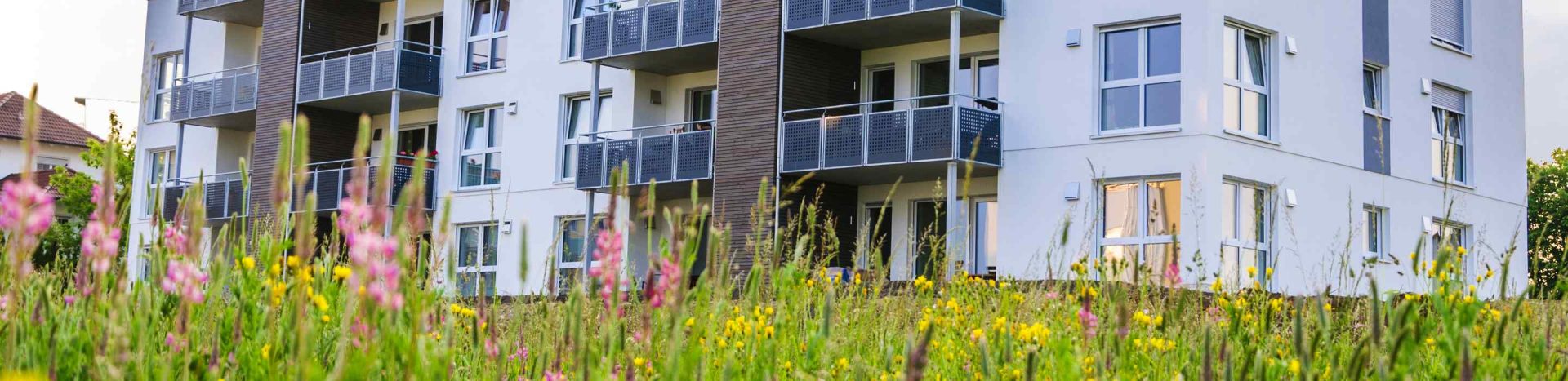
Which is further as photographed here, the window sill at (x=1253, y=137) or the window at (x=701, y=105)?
the window at (x=701, y=105)

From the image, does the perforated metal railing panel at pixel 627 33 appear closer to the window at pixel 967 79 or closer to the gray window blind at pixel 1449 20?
the window at pixel 967 79

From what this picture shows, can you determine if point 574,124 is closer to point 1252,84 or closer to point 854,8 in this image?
point 854,8

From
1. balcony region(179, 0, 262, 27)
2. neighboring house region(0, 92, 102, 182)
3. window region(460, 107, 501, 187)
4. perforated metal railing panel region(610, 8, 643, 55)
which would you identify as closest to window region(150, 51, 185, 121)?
balcony region(179, 0, 262, 27)

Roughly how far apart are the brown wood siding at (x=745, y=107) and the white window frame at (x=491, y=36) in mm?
5479

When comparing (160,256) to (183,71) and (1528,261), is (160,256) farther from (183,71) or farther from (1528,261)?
(183,71)

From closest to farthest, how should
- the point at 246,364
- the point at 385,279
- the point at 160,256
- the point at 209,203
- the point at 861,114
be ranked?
the point at 385,279 → the point at 160,256 → the point at 246,364 → the point at 861,114 → the point at 209,203

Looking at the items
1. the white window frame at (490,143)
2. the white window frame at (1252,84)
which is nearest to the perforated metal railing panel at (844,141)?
the white window frame at (1252,84)

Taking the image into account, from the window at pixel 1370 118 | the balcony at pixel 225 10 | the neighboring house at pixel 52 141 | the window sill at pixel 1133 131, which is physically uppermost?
the neighboring house at pixel 52 141

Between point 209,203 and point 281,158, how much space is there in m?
30.8

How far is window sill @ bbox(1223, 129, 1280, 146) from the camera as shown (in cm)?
1994

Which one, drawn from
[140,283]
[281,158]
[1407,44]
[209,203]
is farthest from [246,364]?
[209,203]

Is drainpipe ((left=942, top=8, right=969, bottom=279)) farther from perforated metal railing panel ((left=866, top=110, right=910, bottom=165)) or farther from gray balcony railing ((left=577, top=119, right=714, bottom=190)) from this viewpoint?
gray balcony railing ((left=577, top=119, right=714, bottom=190))

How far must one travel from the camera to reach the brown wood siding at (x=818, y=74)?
22.5 meters

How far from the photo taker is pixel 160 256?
291 cm
